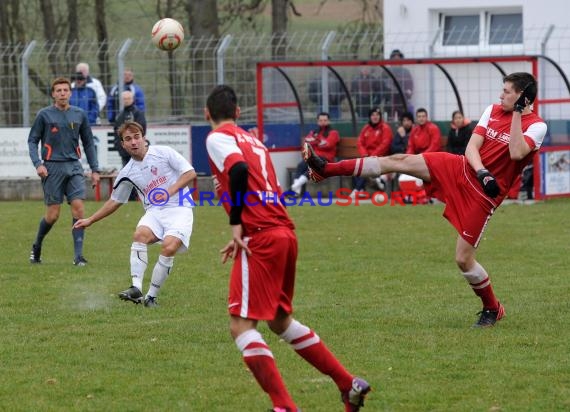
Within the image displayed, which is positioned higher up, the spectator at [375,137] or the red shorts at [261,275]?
the red shorts at [261,275]

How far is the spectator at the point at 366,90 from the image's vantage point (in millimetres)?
21922

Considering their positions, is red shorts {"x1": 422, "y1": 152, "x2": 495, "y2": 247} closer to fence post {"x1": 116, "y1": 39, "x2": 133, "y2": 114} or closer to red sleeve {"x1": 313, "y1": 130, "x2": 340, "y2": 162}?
red sleeve {"x1": 313, "y1": 130, "x2": 340, "y2": 162}

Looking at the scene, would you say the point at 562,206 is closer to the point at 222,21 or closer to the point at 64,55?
the point at 64,55

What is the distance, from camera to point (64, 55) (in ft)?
75.8

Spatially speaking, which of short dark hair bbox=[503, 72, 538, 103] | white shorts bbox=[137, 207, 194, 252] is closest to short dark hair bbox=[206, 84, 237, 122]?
short dark hair bbox=[503, 72, 538, 103]

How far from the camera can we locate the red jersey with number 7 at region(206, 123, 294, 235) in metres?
6.46

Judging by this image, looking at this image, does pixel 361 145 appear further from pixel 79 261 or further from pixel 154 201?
pixel 154 201

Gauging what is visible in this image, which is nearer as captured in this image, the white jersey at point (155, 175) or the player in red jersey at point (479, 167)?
the player in red jersey at point (479, 167)

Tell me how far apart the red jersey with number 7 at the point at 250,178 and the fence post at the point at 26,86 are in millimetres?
16250

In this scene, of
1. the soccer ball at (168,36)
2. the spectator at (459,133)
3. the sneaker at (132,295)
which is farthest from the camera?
the spectator at (459,133)

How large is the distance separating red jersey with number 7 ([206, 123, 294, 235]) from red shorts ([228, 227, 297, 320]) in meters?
0.07

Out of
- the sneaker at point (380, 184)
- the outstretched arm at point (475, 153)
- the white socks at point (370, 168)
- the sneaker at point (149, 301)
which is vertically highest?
the outstretched arm at point (475, 153)

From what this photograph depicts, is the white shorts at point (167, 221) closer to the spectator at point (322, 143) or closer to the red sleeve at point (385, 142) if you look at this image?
the red sleeve at point (385, 142)

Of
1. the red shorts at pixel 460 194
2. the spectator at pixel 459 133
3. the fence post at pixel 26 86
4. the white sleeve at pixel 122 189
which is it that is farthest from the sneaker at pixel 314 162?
the fence post at pixel 26 86
